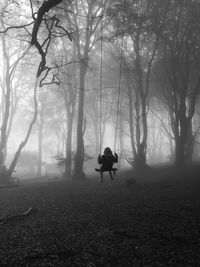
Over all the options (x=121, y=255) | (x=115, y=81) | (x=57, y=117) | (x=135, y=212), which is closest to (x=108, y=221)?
(x=135, y=212)

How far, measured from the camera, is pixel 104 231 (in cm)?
686

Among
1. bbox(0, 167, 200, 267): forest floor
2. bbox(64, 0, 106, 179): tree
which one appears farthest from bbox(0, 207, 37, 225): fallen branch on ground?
bbox(64, 0, 106, 179): tree

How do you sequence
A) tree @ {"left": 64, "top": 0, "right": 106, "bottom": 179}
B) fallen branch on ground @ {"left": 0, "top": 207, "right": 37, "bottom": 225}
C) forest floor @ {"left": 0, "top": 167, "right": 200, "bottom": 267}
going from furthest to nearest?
1. tree @ {"left": 64, "top": 0, "right": 106, "bottom": 179}
2. fallen branch on ground @ {"left": 0, "top": 207, "right": 37, "bottom": 225}
3. forest floor @ {"left": 0, "top": 167, "right": 200, "bottom": 267}

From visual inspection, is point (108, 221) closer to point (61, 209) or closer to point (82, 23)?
point (61, 209)

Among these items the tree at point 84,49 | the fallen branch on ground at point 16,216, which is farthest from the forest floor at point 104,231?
the tree at point 84,49

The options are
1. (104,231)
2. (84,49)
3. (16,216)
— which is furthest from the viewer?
(84,49)

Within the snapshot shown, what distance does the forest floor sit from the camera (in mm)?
5469

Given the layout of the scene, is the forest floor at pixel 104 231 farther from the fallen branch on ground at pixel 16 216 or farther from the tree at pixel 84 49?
the tree at pixel 84 49

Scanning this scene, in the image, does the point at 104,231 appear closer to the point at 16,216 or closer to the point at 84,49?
the point at 16,216

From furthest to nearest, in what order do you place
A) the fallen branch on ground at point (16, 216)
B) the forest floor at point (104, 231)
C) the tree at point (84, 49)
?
the tree at point (84, 49)
the fallen branch on ground at point (16, 216)
the forest floor at point (104, 231)

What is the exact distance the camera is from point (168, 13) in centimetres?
2106

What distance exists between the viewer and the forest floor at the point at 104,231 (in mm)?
5469

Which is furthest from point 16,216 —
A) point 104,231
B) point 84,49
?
point 84,49

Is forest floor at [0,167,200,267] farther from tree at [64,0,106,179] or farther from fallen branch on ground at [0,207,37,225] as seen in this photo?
Result: tree at [64,0,106,179]
